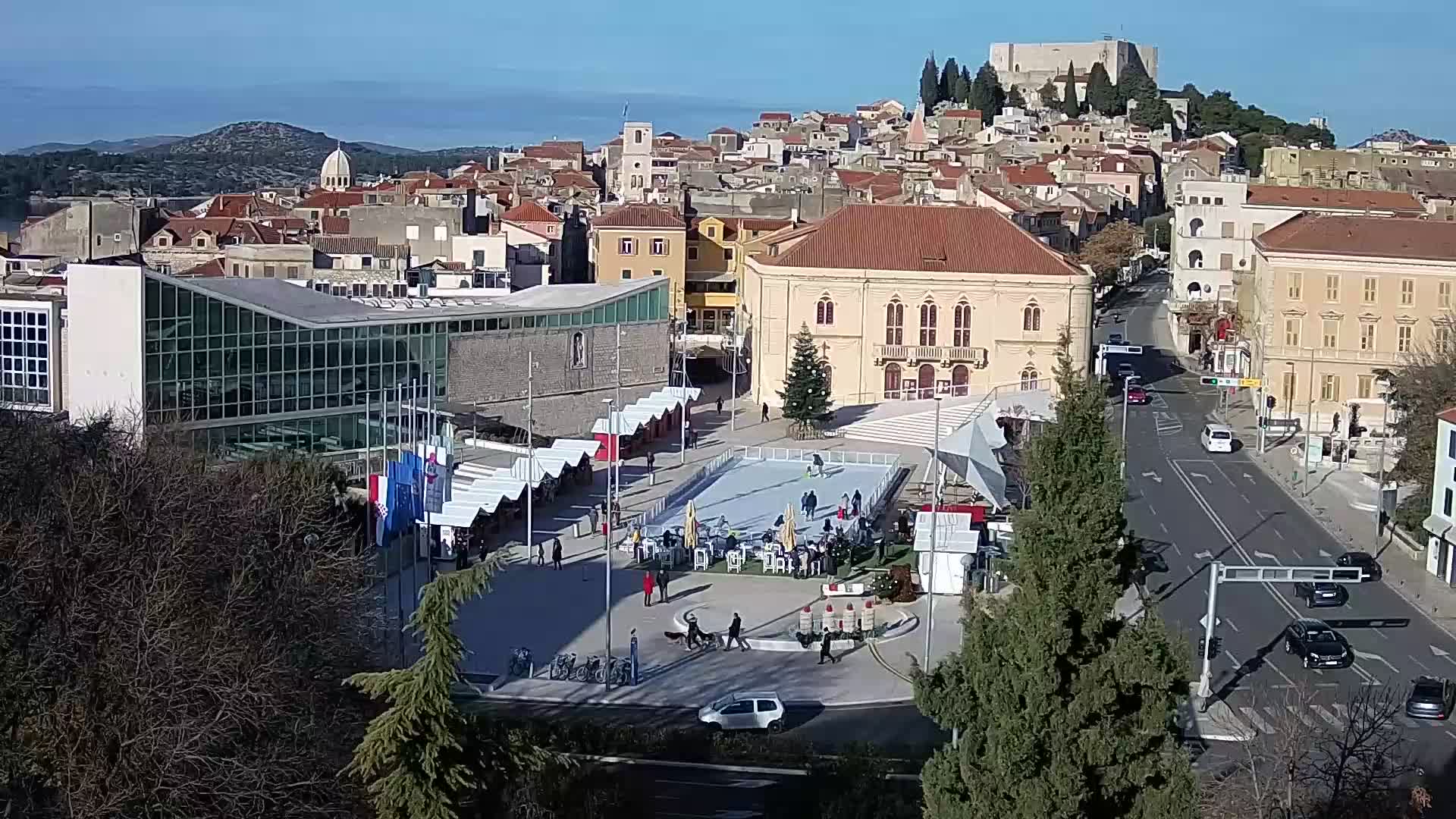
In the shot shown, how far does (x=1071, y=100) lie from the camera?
13588cm

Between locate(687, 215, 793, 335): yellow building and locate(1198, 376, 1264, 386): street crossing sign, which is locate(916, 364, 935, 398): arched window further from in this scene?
locate(687, 215, 793, 335): yellow building

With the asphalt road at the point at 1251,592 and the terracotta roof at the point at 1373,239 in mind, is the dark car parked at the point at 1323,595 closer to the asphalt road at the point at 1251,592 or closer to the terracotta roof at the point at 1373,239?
the asphalt road at the point at 1251,592

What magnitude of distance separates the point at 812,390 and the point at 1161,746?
32.4m

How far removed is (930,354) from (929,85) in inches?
3883

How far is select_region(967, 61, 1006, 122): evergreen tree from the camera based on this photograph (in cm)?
13600

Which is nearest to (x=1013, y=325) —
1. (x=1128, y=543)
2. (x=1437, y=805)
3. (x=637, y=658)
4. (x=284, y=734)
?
(x=637, y=658)

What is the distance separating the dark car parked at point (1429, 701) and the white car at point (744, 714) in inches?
296

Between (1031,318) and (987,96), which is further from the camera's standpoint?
(987,96)

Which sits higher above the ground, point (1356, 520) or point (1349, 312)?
point (1349, 312)

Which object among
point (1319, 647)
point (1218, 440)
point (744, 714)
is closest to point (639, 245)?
point (1218, 440)

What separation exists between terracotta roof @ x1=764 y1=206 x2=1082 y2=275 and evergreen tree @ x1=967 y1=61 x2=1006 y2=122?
85038mm

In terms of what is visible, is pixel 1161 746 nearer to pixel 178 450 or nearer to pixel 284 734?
pixel 284 734

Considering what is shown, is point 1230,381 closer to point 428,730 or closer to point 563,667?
point 563,667

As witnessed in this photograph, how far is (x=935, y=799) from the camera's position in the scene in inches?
468
